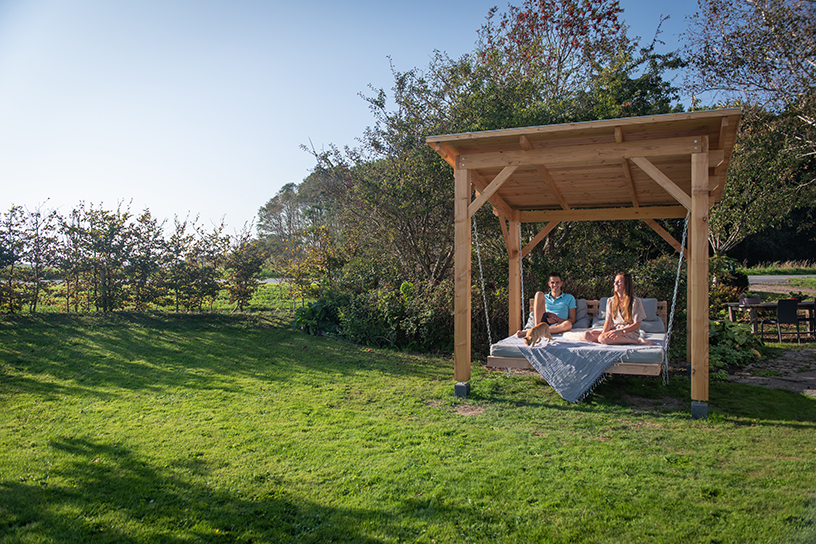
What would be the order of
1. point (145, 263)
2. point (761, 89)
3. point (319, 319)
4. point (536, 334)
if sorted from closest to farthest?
1. point (536, 334)
2. point (319, 319)
3. point (145, 263)
4. point (761, 89)

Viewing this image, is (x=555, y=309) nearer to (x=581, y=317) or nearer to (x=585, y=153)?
(x=581, y=317)

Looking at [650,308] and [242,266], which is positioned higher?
[242,266]

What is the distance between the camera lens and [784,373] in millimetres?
6922

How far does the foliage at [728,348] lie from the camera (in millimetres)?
7334

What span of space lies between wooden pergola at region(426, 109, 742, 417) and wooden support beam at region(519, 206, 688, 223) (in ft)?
0.19

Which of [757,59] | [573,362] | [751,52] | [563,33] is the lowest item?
[573,362]

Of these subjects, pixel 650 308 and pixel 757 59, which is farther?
pixel 757 59

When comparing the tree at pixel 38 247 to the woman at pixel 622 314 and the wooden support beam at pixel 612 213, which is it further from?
the woman at pixel 622 314

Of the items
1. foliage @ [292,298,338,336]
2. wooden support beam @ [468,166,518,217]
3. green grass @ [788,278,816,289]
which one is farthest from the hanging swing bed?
green grass @ [788,278,816,289]

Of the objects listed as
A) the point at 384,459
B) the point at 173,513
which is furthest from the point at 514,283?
the point at 173,513

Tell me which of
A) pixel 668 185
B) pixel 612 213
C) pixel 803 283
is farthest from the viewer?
pixel 803 283

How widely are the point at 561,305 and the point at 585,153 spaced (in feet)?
8.71

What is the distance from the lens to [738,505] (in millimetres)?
2926

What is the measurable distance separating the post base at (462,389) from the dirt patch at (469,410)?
0.30 meters
